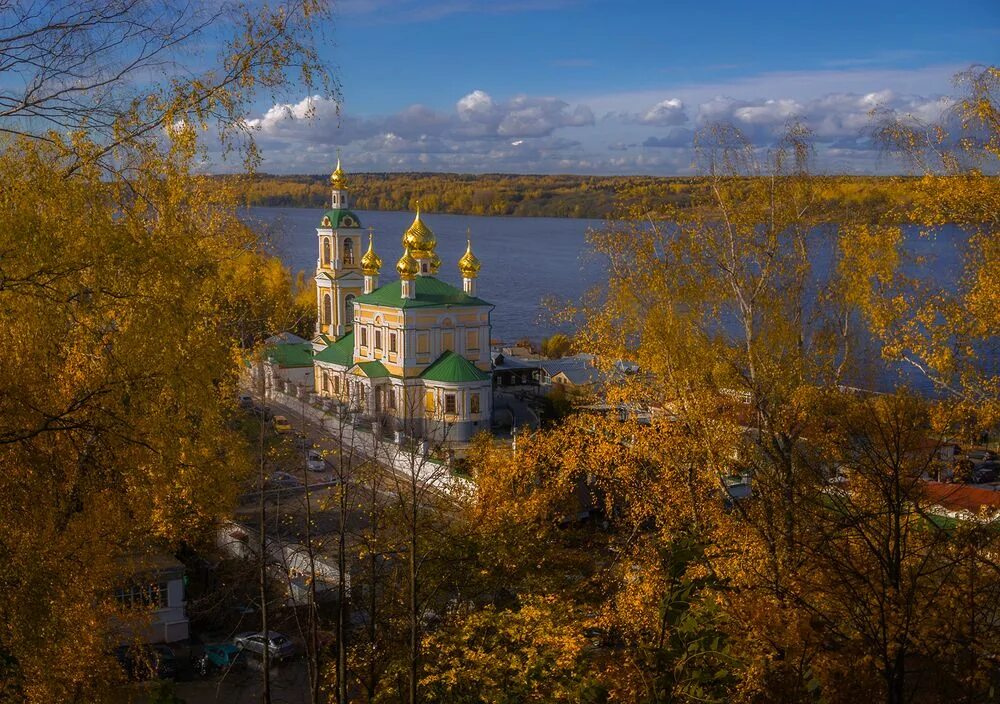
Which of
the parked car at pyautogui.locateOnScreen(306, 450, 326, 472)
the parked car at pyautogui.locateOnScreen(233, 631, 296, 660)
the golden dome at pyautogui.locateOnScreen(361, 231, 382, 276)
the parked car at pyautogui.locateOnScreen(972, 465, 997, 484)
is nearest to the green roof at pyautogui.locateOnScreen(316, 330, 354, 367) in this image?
the golden dome at pyautogui.locateOnScreen(361, 231, 382, 276)

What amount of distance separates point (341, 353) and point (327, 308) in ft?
14.4

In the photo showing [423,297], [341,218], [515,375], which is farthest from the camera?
[341,218]

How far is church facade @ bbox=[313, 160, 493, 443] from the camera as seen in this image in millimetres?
29203

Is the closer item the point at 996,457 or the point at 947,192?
the point at 947,192

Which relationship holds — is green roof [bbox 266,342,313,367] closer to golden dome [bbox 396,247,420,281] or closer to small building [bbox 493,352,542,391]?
golden dome [bbox 396,247,420,281]

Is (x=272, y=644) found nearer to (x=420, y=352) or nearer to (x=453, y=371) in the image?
(x=453, y=371)

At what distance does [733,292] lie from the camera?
1095cm

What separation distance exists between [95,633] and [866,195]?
32.7ft

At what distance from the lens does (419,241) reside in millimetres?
32594

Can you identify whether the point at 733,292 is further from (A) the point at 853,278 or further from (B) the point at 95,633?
(B) the point at 95,633

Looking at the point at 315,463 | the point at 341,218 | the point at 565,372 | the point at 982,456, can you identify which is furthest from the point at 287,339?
the point at 982,456

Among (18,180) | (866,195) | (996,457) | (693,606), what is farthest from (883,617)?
(996,457)

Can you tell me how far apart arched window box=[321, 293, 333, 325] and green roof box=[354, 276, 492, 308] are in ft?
15.5

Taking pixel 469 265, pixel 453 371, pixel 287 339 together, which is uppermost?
pixel 469 265
